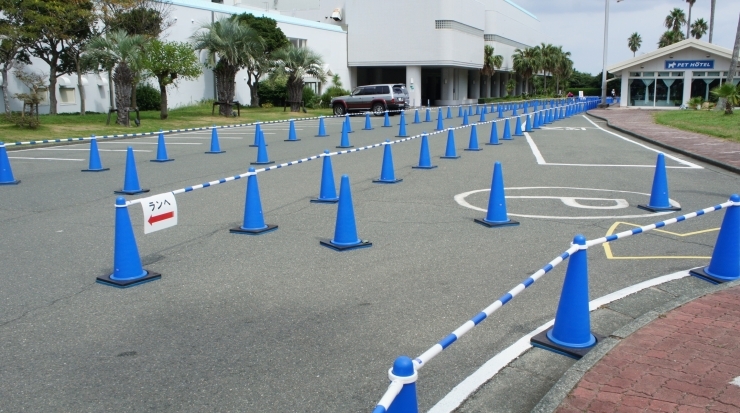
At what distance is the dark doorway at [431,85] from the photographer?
2707 inches

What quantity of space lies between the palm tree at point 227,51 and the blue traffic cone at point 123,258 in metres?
30.3

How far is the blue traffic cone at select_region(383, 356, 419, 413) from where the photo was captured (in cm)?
264

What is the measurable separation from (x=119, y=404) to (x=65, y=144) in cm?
1933

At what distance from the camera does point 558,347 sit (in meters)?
4.68

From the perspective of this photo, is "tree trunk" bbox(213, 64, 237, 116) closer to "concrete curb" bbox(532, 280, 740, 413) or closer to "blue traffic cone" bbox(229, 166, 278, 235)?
"blue traffic cone" bbox(229, 166, 278, 235)

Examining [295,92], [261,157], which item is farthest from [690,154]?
[295,92]

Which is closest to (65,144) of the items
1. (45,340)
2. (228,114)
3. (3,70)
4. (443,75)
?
(3,70)

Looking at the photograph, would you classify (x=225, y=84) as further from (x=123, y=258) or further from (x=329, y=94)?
(x=123, y=258)

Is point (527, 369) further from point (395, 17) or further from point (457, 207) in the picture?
point (395, 17)

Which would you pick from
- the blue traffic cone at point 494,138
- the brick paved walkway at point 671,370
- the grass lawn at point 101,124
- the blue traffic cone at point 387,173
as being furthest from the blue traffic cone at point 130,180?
the grass lawn at point 101,124

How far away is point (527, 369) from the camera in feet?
14.5

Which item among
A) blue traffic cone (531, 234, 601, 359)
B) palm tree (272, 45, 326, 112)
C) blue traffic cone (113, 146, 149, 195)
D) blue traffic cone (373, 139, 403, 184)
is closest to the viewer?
blue traffic cone (531, 234, 601, 359)

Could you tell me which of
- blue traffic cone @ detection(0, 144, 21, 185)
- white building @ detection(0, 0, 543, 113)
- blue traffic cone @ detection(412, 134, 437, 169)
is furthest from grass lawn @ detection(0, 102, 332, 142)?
blue traffic cone @ detection(412, 134, 437, 169)

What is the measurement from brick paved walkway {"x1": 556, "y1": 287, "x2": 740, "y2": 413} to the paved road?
2.65ft
